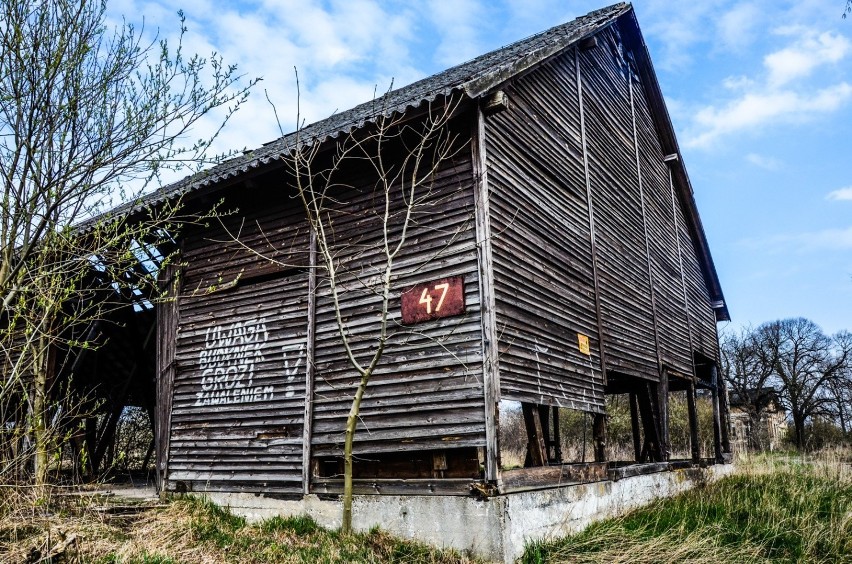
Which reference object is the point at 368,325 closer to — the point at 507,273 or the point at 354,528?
the point at 507,273

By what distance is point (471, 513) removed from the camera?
6.69 metres

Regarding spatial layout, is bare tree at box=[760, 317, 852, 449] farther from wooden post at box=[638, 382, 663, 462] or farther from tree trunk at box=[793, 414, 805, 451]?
wooden post at box=[638, 382, 663, 462]

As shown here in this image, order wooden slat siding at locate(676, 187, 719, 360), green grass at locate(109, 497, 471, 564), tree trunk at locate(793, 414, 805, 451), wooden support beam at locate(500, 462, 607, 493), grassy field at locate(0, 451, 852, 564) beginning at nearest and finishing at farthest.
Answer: grassy field at locate(0, 451, 852, 564) → green grass at locate(109, 497, 471, 564) → wooden support beam at locate(500, 462, 607, 493) → wooden slat siding at locate(676, 187, 719, 360) → tree trunk at locate(793, 414, 805, 451)

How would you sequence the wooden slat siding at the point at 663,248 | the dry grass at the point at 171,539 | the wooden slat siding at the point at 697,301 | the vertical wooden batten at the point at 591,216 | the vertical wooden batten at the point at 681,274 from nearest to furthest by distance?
the dry grass at the point at 171,539 → the vertical wooden batten at the point at 591,216 → the wooden slat siding at the point at 663,248 → the vertical wooden batten at the point at 681,274 → the wooden slat siding at the point at 697,301

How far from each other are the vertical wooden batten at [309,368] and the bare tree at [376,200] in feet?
0.47

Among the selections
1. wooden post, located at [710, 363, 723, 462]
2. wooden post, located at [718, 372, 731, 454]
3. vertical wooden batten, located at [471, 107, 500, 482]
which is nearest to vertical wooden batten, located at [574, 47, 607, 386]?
vertical wooden batten, located at [471, 107, 500, 482]

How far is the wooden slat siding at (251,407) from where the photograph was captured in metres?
8.41

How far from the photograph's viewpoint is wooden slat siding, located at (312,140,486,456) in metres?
7.20

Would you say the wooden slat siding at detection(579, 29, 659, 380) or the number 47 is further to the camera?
the wooden slat siding at detection(579, 29, 659, 380)

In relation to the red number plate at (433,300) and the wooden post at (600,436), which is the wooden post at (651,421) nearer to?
the wooden post at (600,436)

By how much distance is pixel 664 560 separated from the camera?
650cm

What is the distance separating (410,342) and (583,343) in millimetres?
3064

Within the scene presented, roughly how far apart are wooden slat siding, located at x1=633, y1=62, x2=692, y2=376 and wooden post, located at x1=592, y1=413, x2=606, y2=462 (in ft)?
12.7

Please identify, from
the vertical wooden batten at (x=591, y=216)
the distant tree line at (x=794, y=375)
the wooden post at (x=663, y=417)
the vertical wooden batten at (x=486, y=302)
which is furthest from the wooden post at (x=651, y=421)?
the distant tree line at (x=794, y=375)
